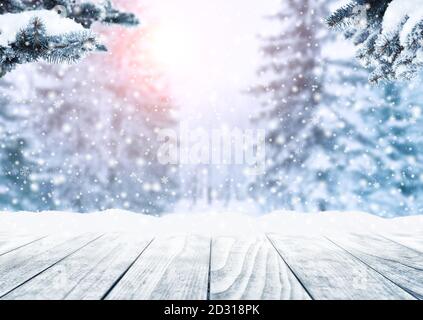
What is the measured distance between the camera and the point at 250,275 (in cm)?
120

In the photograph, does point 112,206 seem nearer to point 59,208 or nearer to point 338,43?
point 59,208

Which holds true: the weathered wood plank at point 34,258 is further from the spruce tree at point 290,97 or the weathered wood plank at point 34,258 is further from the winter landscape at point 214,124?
the spruce tree at point 290,97

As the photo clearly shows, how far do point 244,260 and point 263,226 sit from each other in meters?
1.08

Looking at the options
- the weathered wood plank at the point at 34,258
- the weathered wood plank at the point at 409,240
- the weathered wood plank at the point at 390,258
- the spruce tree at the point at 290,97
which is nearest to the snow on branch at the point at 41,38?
the weathered wood plank at the point at 34,258

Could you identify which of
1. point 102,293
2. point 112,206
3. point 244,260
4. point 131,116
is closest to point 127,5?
point 131,116

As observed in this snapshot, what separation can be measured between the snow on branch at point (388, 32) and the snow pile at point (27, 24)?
119 cm

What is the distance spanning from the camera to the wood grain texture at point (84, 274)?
1024 mm

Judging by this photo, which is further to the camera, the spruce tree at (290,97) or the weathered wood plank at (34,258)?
the spruce tree at (290,97)

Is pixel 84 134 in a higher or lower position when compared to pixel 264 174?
higher

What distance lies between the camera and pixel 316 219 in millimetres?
3057

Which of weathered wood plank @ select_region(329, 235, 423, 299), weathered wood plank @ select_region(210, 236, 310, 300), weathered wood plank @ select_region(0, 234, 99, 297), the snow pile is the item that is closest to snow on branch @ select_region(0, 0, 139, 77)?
the snow pile

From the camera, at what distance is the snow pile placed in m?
1.66

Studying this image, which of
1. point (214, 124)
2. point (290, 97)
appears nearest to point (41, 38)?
point (214, 124)

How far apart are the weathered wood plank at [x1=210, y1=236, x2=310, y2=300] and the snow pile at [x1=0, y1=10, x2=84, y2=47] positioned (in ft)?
3.61
